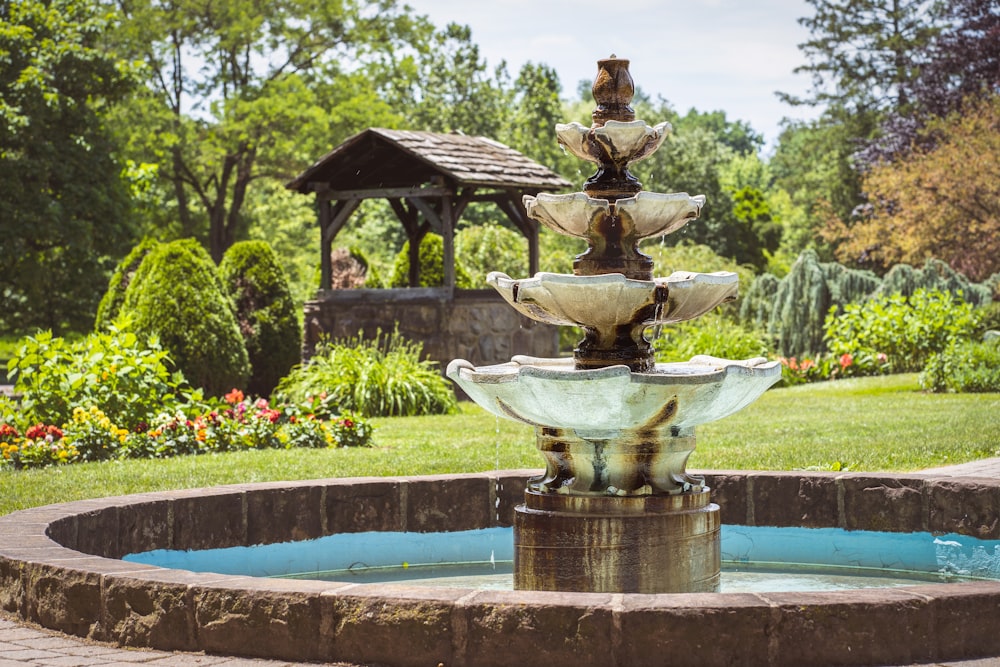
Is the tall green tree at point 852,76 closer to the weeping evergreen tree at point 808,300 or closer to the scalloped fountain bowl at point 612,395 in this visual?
the weeping evergreen tree at point 808,300

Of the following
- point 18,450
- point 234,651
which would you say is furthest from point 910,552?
point 18,450

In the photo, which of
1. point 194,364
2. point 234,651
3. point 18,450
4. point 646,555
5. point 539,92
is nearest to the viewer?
point 234,651

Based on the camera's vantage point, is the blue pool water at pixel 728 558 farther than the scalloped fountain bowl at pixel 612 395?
Yes

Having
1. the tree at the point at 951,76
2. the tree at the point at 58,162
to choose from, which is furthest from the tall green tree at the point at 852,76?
the tree at the point at 58,162

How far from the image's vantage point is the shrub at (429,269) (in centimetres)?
2239

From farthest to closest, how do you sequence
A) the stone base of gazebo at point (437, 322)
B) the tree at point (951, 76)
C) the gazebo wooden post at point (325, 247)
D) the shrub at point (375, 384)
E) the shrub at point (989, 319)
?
the tree at point (951, 76) → the shrub at point (989, 319) → the gazebo wooden post at point (325, 247) → the stone base of gazebo at point (437, 322) → the shrub at point (375, 384)

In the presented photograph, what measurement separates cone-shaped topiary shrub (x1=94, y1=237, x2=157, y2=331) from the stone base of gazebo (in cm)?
260

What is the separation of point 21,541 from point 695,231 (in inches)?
1755

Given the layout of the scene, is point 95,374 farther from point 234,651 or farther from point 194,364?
point 234,651

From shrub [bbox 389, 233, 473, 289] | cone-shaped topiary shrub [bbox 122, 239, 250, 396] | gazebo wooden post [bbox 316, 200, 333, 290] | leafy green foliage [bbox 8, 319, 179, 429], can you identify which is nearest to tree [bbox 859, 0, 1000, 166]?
shrub [bbox 389, 233, 473, 289]

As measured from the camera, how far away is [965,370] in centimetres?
1820

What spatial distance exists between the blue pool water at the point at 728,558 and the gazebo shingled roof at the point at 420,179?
36.6 ft

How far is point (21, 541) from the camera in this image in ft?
19.2

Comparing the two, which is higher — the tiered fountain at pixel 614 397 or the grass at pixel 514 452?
the tiered fountain at pixel 614 397
